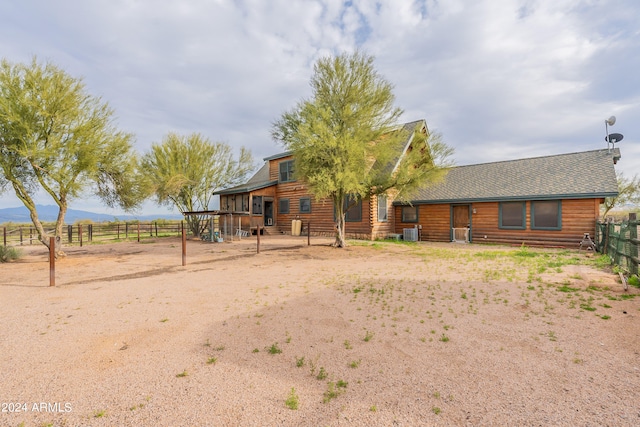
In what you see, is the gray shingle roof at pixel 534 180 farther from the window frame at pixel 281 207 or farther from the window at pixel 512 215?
the window frame at pixel 281 207

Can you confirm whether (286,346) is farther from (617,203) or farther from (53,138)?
(617,203)

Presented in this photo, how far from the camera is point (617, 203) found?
84.3 ft

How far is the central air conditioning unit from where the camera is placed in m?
19.8

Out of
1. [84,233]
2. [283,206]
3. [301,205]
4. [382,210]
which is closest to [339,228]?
[382,210]

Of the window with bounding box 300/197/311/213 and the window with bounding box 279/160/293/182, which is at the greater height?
the window with bounding box 279/160/293/182

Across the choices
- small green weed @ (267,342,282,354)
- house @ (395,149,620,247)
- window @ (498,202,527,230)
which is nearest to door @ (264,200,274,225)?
house @ (395,149,620,247)

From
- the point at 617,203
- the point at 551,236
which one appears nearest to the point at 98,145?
the point at 551,236

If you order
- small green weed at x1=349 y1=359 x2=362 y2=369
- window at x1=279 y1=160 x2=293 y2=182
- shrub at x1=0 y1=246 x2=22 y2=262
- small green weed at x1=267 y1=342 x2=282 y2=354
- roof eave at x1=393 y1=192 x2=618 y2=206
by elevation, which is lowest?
small green weed at x1=349 y1=359 x2=362 y2=369

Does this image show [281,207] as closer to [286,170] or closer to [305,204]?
[305,204]

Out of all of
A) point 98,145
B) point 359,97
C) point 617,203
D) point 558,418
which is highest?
point 359,97

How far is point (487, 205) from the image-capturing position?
1784 cm

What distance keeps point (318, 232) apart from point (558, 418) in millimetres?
20397

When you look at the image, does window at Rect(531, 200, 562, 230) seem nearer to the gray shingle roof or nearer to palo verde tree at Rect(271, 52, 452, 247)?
the gray shingle roof

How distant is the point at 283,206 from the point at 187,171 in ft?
27.7
